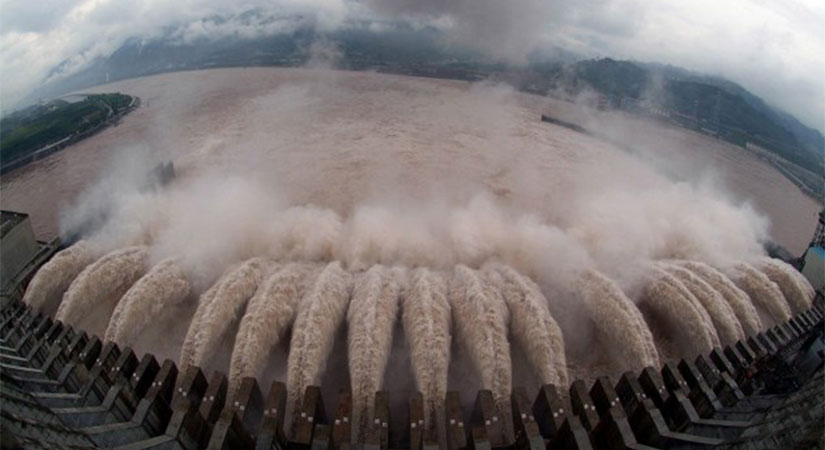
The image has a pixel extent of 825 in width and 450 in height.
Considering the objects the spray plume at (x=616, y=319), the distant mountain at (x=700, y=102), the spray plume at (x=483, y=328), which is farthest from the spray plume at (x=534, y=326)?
the distant mountain at (x=700, y=102)

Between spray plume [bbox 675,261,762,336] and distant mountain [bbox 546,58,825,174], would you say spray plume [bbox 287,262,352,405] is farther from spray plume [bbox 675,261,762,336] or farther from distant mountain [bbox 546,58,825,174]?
distant mountain [bbox 546,58,825,174]

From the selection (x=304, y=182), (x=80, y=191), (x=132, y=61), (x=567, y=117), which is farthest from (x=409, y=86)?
(x=132, y=61)

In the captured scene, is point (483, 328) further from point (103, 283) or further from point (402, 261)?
point (103, 283)

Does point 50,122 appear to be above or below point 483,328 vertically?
above

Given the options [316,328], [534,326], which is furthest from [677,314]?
[316,328]

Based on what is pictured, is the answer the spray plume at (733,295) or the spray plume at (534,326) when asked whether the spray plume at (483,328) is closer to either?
the spray plume at (534,326)

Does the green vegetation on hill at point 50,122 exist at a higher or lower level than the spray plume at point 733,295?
higher

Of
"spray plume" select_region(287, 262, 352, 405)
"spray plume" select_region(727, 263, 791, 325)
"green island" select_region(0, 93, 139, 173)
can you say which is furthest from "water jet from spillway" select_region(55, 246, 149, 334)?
"spray plume" select_region(727, 263, 791, 325)

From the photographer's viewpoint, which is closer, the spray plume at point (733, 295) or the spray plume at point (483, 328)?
the spray plume at point (483, 328)
